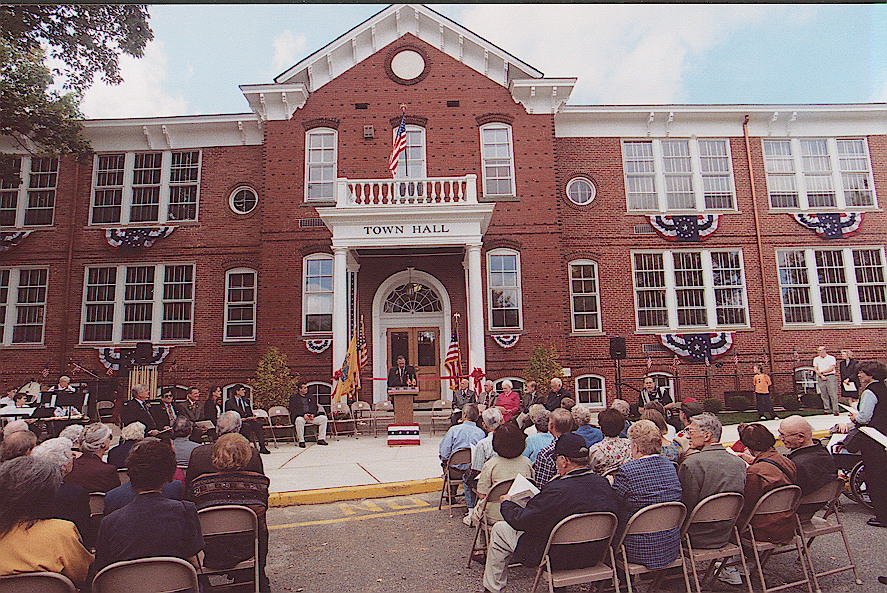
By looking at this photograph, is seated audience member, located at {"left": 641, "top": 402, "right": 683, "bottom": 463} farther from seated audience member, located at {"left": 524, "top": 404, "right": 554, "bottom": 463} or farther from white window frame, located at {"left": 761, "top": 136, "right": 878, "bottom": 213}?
white window frame, located at {"left": 761, "top": 136, "right": 878, "bottom": 213}

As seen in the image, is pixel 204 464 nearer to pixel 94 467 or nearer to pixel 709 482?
pixel 94 467

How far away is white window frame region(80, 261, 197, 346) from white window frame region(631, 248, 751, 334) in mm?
13429

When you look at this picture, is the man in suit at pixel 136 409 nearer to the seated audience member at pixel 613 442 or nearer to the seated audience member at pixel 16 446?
the seated audience member at pixel 16 446

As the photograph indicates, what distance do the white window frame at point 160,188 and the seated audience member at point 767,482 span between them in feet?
54.3

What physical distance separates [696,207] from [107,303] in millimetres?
18427

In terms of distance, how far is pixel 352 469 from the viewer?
29.0 feet

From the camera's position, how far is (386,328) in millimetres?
16469

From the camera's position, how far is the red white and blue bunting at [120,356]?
53.2 ft

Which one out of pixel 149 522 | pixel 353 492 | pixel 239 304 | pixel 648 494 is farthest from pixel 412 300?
pixel 149 522

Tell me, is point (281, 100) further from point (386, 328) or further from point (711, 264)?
point (711, 264)

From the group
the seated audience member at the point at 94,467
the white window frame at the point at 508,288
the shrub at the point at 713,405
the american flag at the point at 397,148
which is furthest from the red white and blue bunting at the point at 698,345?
the seated audience member at the point at 94,467

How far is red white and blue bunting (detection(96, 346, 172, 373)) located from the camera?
16.2m

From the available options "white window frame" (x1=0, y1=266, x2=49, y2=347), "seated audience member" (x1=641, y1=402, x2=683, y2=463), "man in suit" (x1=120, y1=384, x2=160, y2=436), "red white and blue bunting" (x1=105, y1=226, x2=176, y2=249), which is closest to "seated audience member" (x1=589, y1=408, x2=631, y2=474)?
Answer: "seated audience member" (x1=641, y1=402, x2=683, y2=463)

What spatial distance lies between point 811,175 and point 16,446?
2086 centimetres
